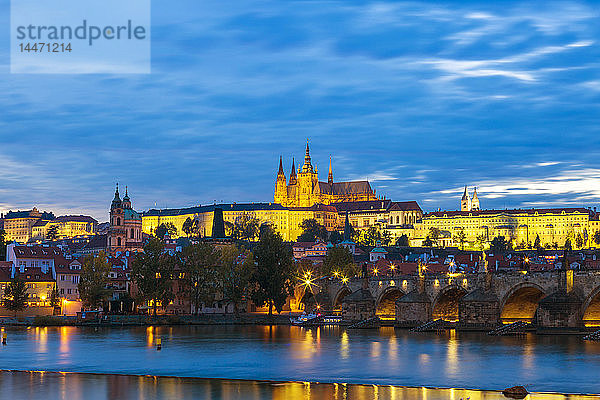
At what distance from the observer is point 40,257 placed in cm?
10912

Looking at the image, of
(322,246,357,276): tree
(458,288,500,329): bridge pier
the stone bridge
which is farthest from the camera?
(322,246,357,276): tree

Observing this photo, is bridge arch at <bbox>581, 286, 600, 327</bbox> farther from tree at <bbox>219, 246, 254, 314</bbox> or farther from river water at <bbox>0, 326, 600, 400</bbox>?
tree at <bbox>219, 246, 254, 314</bbox>

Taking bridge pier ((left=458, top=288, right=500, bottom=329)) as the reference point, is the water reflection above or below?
below

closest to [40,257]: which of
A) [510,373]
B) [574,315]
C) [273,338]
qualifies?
[273,338]

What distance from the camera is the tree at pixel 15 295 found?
93.8m

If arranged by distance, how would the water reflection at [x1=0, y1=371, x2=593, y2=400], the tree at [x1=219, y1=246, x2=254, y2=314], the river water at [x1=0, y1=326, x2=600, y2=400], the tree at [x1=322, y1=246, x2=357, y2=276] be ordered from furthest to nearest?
1. the tree at [x1=322, y1=246, x2=357, y2=276]
2. the tree at [x1=219, y1=246, x2=254, y2=314]
3. the river water at [x1=0, y1=326, x2=600, y2=400]
4. the water reflection at [x1=0, y1=371, x2=593, y2=400]

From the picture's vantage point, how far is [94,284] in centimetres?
9456

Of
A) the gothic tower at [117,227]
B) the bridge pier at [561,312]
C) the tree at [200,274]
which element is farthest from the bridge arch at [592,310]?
the gothic tower at [117,227]

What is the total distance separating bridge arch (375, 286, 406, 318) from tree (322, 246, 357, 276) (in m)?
15.6

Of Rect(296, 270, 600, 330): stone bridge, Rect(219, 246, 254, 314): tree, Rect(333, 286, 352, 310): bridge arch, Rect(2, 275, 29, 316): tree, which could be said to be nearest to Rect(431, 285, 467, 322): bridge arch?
Rect(296, 270, 600, 330): stone bridge

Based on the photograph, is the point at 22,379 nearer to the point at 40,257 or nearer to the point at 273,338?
the point at 273,338

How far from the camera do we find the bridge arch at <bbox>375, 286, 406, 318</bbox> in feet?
303

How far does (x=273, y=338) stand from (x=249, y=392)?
33.6 m

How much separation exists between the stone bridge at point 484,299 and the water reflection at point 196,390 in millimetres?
25933
